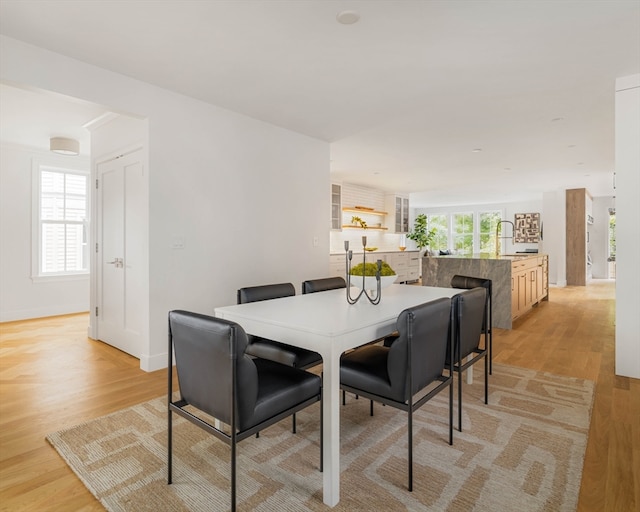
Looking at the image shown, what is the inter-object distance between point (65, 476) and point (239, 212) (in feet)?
8.69

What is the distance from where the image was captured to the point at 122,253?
13.0ft

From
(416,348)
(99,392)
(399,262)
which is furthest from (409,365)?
(399,262)

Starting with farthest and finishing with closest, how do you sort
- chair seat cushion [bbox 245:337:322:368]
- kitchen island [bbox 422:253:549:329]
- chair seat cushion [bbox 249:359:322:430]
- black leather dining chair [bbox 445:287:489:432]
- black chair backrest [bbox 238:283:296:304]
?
kitchen island [bbox 422:253:549:329] → black chair backrest [bbox 238:283:296:304] → chair seat cushion [bbox 245:337:322:368] → black leather dining chair [bbox 445:287:489:432] → chair seat cushion [bbox 249:359:322:430]

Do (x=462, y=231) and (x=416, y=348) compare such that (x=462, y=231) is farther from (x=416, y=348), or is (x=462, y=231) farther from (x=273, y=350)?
(x=416, y=348)

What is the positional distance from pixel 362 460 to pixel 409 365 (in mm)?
652

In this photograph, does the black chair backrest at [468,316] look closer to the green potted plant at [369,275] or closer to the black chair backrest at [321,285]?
the green potted plant at [369,275]

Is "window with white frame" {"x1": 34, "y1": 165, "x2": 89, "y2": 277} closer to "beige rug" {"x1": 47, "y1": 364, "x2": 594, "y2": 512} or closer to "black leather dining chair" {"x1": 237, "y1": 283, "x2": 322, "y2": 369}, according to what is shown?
"beige rug" {"x1": 47, "y1": 364, "x2": 594, "y2": 512}

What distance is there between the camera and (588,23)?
235 centimetres

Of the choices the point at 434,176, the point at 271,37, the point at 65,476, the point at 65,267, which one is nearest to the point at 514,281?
the point at 434,176

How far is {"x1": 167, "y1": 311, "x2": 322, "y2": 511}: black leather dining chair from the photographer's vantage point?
4.69 feet

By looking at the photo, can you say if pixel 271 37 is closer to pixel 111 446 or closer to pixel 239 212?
pixel 239 212

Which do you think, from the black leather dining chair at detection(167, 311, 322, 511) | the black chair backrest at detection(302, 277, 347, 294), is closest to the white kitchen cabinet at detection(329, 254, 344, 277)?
the black chair backrest at detection(302, 277, 347, 294)

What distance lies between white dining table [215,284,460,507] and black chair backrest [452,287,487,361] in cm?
29

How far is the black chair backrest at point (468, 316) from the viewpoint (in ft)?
7.27
